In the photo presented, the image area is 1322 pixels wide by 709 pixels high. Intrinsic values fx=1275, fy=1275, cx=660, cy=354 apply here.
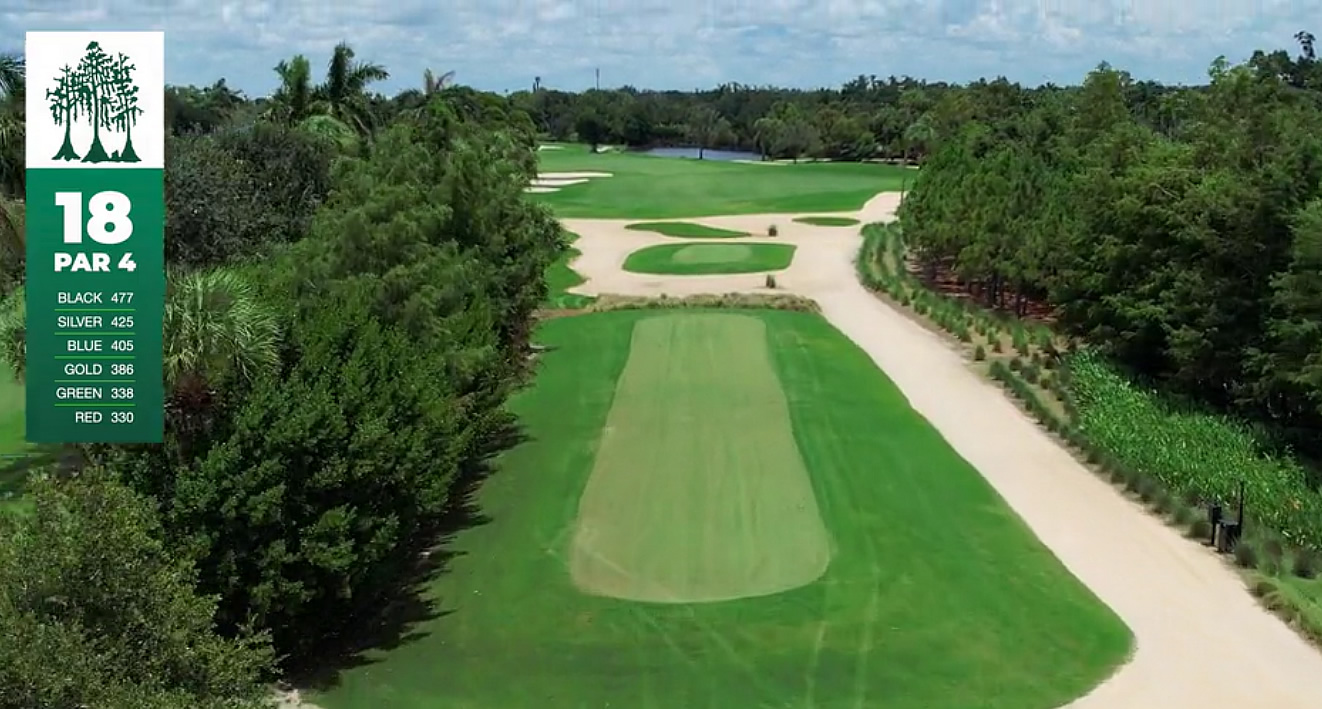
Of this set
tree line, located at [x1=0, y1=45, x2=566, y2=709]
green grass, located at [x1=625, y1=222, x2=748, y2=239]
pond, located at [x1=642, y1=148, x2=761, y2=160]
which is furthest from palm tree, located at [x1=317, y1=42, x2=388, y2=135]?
pond, located at [x1=642, y1=148, x2=761, y2=160]

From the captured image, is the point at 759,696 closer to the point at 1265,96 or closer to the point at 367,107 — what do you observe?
the point at 1265,96

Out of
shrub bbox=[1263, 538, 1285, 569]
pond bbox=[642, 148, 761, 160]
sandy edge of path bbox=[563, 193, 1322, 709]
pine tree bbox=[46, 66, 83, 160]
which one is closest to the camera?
pine tree bbox=[46, 66, 83, 160]

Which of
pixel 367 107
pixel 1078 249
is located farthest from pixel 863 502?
pixel 367 107

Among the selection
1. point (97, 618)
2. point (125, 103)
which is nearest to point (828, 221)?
point (125, 103)

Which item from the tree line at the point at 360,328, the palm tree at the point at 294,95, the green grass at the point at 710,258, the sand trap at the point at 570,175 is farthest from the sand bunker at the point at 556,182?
the palm tree at the point at 294,95

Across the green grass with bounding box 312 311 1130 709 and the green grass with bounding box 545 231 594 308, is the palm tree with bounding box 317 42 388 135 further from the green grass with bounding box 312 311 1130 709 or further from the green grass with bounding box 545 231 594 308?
the green grass with bounding box 312 311 1130 709

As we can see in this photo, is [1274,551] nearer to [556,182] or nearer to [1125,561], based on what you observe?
[1125,561]
